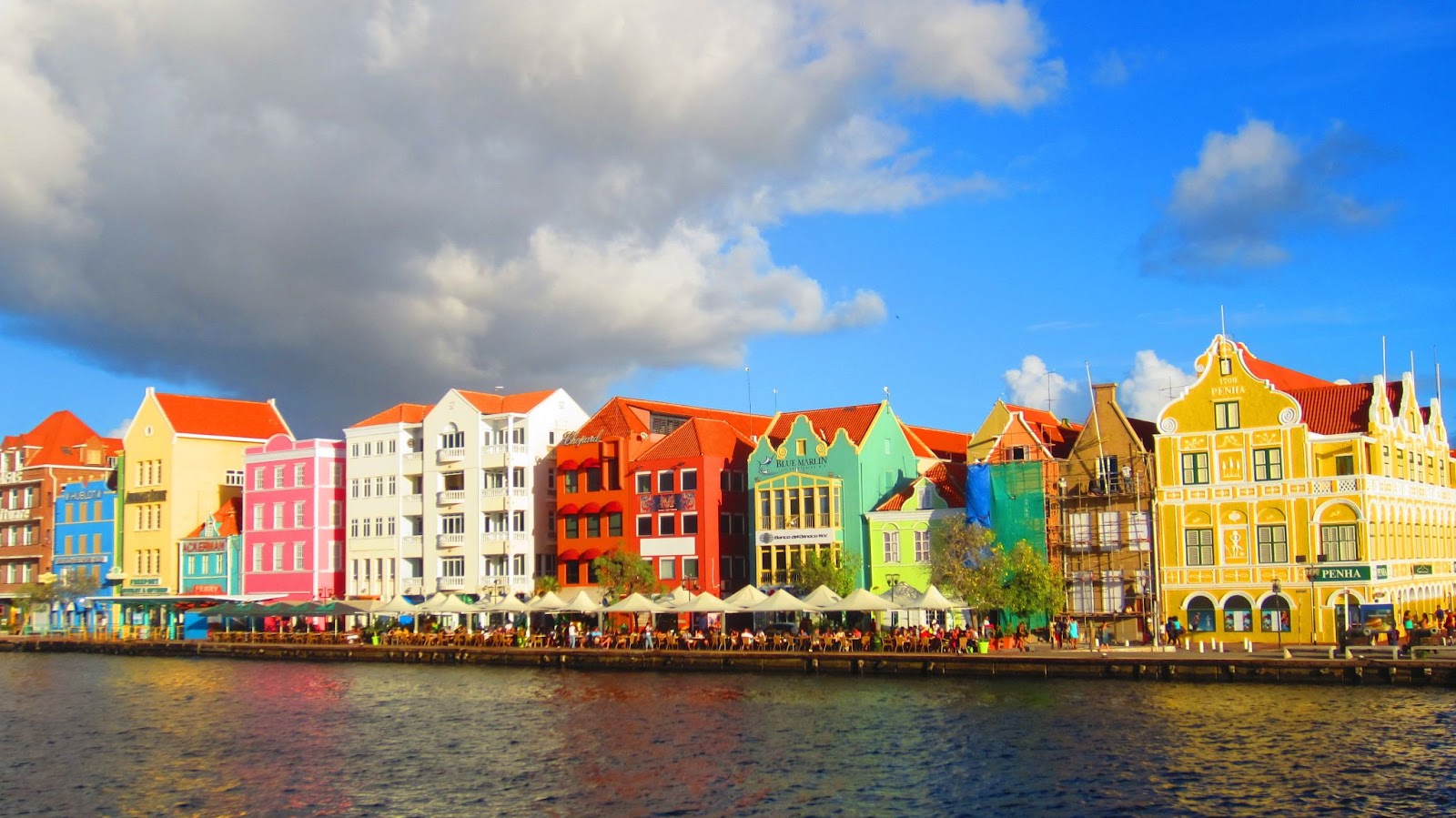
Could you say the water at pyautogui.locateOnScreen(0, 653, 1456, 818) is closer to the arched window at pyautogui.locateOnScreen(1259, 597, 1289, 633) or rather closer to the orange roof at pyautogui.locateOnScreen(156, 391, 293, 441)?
the arched window at pyautogui.locateOnScreen(1259, 597, 1289, 633)

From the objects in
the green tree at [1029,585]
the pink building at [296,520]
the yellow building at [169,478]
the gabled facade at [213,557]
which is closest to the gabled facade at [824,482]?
the green tree at [1029,585]

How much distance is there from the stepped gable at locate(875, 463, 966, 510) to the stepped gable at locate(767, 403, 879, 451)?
13.2 ft

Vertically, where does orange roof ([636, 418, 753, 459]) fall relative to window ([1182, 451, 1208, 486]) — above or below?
above

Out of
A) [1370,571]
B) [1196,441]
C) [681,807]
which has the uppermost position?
[1196,441]

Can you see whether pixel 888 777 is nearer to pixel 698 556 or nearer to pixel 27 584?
pixel 698 556

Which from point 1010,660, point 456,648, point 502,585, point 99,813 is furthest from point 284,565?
point 99,813

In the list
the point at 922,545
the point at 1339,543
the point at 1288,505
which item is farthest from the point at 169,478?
the point at 1339,543

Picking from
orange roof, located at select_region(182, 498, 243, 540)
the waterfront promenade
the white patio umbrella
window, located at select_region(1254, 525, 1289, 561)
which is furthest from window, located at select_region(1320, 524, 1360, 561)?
orange roof, located at select_region(182, 498, 243, 540)

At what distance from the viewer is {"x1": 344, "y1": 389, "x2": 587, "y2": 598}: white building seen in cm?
9706

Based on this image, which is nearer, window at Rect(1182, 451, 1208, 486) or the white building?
window at Rect(1182, 451, 1208, 486)

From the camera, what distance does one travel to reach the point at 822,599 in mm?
72875

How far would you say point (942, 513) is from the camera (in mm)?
81375

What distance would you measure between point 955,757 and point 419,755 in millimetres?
17133

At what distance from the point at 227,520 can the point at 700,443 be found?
44.5 m
